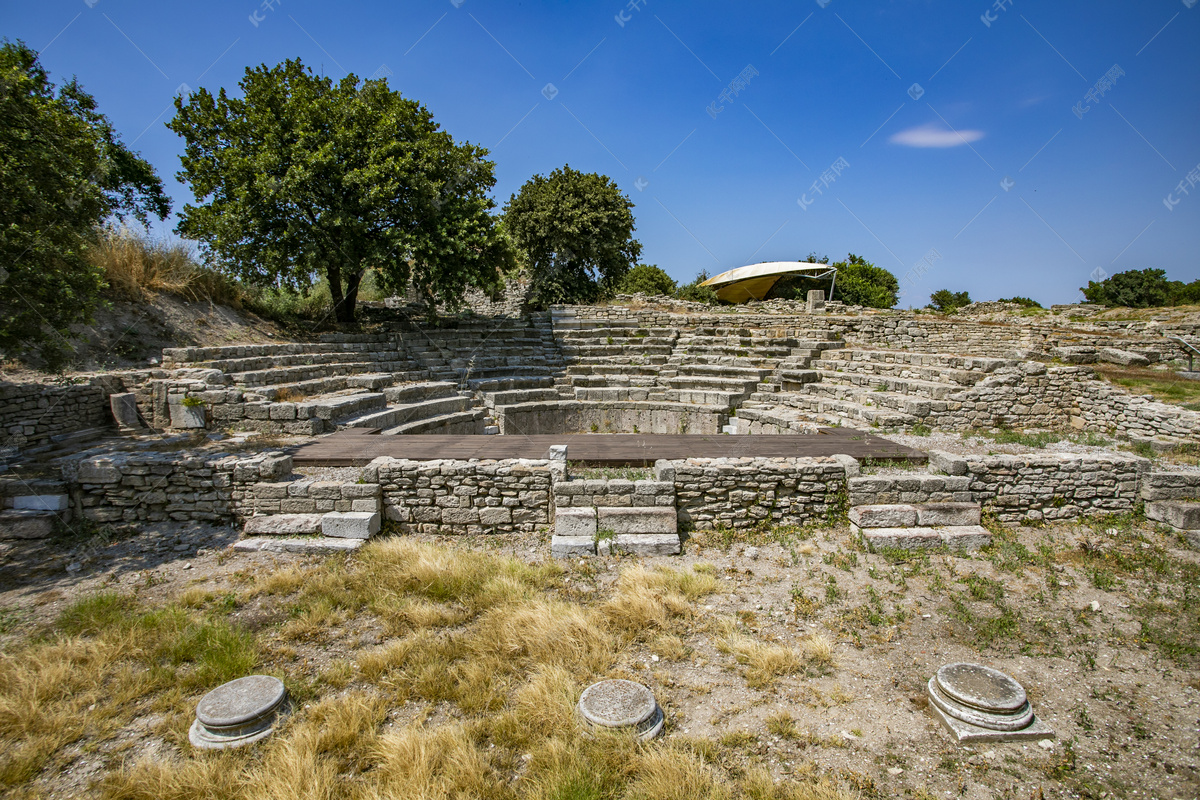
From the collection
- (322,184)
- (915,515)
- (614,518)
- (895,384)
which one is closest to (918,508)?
(915,515)

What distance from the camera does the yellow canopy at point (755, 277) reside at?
3175 cm

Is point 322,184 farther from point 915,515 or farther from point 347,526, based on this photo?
point 915,515

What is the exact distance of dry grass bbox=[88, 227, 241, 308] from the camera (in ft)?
37.8

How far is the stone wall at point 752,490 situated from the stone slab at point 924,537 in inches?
25.1

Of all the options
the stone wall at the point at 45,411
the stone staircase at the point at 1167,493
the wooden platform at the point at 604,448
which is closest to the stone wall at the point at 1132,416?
the stone staircase at the point at 1167,493

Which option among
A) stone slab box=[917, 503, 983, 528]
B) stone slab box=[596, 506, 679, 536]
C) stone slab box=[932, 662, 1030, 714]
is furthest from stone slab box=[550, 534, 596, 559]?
stone slab box=[917, 503, 983, 528]

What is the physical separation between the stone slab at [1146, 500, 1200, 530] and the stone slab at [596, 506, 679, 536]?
21.8 feet

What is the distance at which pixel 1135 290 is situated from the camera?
32.8 m

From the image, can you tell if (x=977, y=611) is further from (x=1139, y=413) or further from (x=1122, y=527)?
Answer: (x=1139, y=413)

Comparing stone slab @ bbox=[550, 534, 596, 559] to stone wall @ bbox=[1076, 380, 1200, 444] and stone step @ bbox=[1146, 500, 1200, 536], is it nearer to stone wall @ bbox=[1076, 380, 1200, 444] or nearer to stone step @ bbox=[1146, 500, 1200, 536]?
stone step @ bbox=[1146, 500, 1200, 536]

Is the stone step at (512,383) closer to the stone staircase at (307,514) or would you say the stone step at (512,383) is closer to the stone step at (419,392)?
the stone step at (419,392)

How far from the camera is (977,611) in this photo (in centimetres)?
538

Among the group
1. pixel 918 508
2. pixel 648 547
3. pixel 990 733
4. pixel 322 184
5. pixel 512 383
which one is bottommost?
pixel 990 733

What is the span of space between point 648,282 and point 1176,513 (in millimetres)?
33414
